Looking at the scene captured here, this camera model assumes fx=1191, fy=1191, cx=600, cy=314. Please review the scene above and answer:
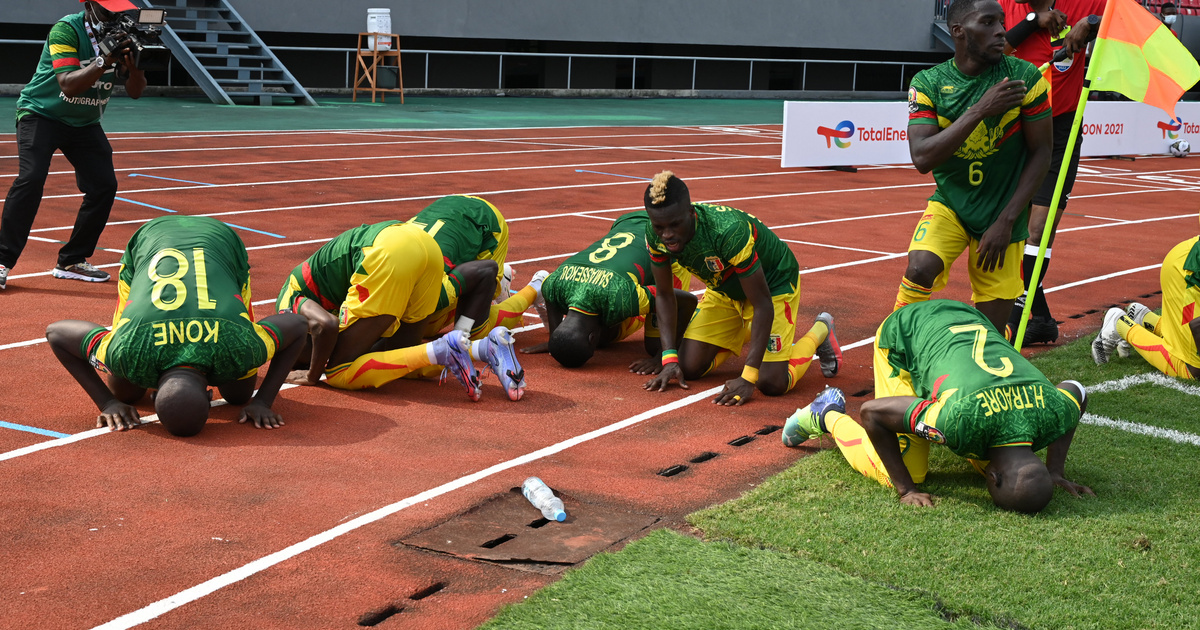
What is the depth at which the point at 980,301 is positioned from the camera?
6242 mm

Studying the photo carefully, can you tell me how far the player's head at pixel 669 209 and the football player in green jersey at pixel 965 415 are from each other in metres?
1.12

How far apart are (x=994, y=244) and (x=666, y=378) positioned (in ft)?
5.89

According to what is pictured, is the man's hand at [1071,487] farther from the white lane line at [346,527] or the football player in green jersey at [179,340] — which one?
the football player in green jersey at [179,340]

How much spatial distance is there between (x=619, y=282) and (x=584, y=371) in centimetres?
55

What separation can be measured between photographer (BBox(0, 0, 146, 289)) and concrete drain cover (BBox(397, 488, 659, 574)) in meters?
5.11

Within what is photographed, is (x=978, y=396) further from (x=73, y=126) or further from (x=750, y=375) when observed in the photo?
(x=73, y=126)

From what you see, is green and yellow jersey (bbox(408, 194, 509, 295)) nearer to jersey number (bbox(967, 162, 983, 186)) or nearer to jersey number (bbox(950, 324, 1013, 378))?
jersey number (bbox(967, 162, 983, 186))

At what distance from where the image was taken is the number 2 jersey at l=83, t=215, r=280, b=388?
5.11 meters

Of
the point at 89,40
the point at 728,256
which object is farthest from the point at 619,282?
the point at 89,40

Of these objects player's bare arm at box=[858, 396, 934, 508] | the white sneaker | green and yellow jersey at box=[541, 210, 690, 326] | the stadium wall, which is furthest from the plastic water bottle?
the stadium wall

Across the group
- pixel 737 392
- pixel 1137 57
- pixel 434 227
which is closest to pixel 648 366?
pixel 737 392

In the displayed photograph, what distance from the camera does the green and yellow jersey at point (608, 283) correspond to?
6.85 metres

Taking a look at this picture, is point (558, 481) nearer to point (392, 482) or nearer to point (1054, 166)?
point (392, 482)

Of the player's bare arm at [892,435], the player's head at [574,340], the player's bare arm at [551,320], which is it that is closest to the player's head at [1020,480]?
the player's bare arm at [892,435]
